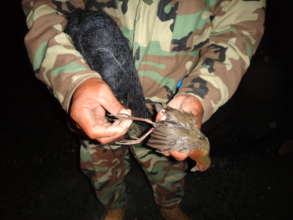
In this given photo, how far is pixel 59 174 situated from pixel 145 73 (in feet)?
7.52

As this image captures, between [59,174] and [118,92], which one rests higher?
[118,92]

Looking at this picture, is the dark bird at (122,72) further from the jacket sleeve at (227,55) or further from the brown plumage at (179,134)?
the jacket sleeve at (227,55)

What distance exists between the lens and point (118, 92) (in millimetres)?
1410

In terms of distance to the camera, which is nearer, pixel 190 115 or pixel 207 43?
pixel 190 115

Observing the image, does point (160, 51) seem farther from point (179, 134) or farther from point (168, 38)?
point (179, 134)

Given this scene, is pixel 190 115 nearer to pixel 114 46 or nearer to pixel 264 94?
pixel 114 46

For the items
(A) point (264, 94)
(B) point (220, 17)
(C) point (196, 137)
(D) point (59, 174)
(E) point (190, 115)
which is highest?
(B) point (220, 17)

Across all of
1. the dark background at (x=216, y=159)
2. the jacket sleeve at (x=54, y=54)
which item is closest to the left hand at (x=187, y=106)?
the jacket sleeve at (x=54, y=54)

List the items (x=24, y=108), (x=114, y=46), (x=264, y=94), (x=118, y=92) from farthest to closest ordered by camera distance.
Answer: (x=24, y=108), (x=264, y=94), (x=118, y=92), (x=114, y=46)

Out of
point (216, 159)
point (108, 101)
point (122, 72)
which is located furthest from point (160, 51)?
point (216, 159)

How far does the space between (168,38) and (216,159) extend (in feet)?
7.46

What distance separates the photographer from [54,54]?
120cm

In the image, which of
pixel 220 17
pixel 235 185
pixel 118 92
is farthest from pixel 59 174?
pixel 220 17

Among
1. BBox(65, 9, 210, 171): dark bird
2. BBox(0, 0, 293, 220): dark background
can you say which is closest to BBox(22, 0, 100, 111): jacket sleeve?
BBox(65, 9, 210, 171): dark bird
